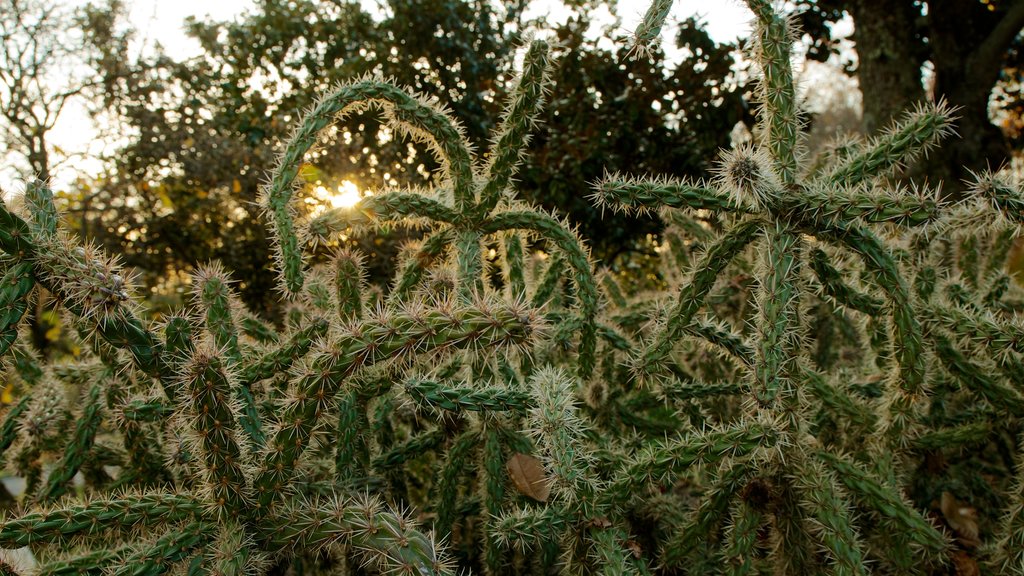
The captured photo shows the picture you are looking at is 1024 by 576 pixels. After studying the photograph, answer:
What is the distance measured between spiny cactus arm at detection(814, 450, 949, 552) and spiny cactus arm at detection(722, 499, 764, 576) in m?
0.27

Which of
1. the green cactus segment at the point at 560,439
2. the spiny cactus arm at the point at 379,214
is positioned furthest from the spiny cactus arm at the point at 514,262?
the green cactus segment at the point at 560,439

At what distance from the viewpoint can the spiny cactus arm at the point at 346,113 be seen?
211cm

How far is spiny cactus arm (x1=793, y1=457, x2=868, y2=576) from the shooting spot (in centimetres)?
168

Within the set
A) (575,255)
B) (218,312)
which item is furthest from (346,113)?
(575,255)

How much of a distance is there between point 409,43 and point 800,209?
4.87 m

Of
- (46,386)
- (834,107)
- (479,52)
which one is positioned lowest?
(46,386)

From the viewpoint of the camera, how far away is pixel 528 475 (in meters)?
2.02

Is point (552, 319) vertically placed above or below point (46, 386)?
above

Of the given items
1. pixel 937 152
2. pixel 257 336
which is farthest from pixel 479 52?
pixel 257 336

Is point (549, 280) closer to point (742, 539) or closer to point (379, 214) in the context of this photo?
point (379, 214)

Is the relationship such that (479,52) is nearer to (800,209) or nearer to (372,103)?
(372,103)

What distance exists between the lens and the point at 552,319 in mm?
2492

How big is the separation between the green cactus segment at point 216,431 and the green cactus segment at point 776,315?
4.05 ft

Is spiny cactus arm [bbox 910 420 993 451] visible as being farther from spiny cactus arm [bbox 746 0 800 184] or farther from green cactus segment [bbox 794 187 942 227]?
spiny cactus arm [bbox 746 0 800 184]
